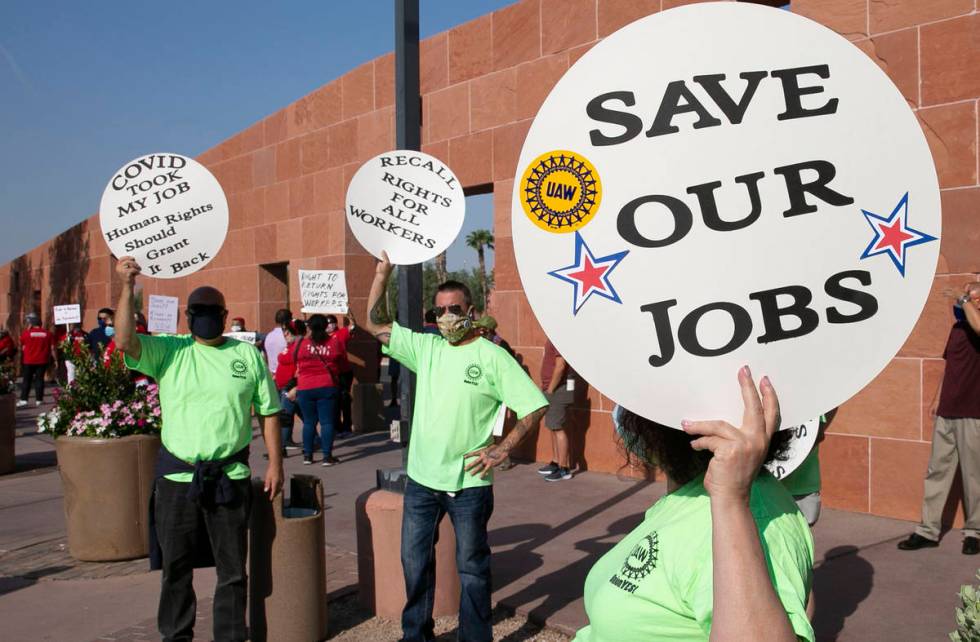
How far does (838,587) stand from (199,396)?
3989mm

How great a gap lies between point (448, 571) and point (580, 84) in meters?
3.94

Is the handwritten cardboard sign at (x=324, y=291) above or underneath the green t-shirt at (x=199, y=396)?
above

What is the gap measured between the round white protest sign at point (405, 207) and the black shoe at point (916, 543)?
3.95 metres

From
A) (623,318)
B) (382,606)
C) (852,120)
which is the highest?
(852,120)

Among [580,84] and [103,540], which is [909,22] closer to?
[580,84]

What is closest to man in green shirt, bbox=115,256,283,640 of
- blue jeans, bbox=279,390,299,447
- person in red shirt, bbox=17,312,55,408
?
blue jeans, bbox=279,390,299,447

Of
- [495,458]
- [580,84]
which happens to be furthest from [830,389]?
[495,458]

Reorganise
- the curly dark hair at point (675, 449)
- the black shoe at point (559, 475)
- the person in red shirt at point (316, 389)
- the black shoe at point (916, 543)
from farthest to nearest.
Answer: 1. the person in red shirt at point (316, 389)
2. the black shoe at point (559, 475)
3. the black shoe at point (916, 543)
4. the curly dark hair at point (675, 449)

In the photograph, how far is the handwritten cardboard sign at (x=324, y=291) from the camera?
35.5ft

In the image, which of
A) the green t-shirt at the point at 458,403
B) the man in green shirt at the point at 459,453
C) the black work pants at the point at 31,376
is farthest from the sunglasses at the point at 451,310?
the black work pants at the point at 31,376

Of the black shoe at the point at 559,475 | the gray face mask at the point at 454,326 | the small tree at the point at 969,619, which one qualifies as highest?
the gray face mask at the point at 454,326

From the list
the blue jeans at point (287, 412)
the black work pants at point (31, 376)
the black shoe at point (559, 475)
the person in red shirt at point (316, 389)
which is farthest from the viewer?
the black work pants at point (31, 376)

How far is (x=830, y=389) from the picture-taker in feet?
4.63

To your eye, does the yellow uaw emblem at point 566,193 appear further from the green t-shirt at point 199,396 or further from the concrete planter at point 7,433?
the concrete planter at point 7,433
